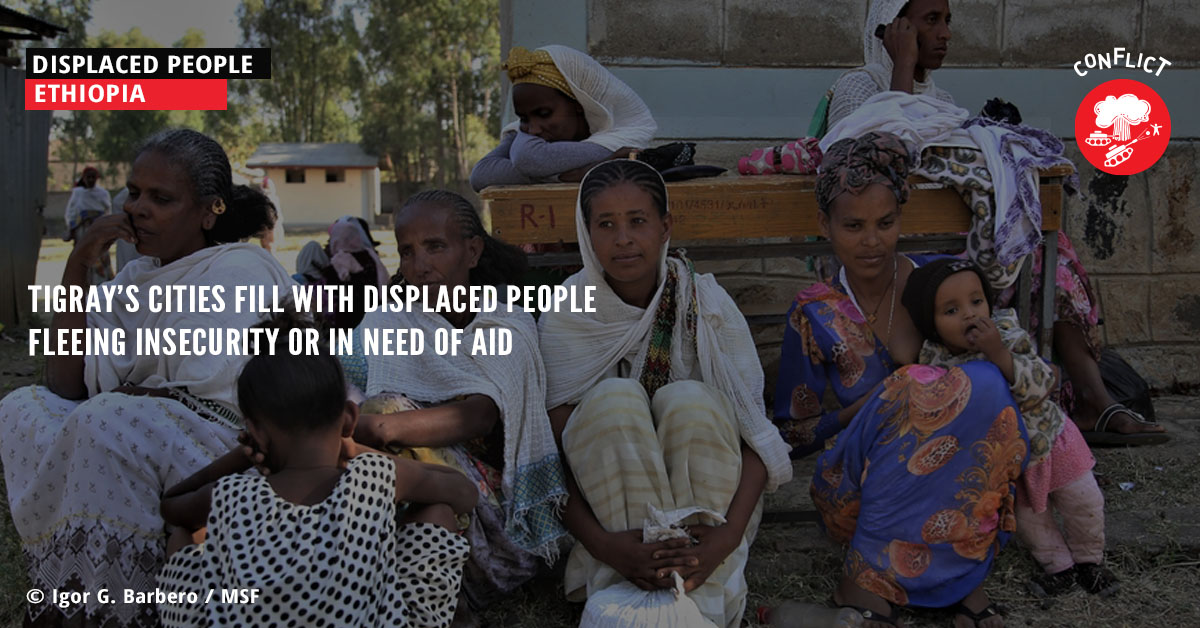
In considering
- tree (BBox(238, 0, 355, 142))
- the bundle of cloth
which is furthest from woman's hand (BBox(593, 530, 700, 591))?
tree (BBox(238, 0, 355, 142))

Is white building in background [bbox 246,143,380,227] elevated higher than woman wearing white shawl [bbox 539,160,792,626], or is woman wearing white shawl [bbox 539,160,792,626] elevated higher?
white building in background [bbox 246,143,380,227]

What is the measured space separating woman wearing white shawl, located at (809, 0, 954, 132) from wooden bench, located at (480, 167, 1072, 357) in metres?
0.58

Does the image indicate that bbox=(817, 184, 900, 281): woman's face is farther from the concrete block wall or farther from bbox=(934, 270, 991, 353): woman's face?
the concrete block wall

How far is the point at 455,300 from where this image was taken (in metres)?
3.02

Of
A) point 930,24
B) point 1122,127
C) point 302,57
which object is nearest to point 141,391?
point 930,24

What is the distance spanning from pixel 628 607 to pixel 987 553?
1.06 m

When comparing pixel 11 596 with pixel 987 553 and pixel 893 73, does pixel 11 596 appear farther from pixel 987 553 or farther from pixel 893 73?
pixel 893 73

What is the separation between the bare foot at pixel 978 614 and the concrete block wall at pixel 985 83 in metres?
2.43

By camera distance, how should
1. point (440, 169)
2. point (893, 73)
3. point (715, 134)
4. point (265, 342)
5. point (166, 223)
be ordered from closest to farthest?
point (265, 342), point (166, 223), point (893, 73), point (715, 134), point (440, 169)

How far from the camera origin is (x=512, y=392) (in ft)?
9.25

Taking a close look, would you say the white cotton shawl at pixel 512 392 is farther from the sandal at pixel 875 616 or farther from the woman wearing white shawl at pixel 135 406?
the sandal at pixel 875 616

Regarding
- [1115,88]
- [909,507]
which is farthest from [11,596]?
[1115,88]

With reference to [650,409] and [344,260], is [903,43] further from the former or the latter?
[344,260]

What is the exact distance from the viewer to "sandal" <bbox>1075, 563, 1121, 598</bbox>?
9.42 ft
